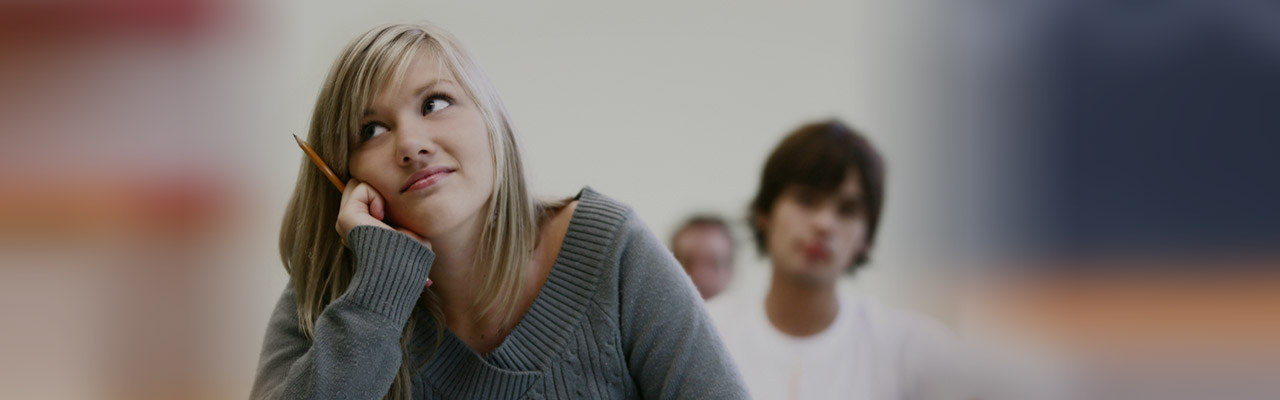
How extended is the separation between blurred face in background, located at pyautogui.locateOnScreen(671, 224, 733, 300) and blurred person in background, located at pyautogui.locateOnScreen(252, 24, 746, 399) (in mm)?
907

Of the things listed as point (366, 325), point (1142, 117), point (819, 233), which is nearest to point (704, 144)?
point (819, 233)

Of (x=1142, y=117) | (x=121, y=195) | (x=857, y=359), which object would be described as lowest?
(x=857, y=359)

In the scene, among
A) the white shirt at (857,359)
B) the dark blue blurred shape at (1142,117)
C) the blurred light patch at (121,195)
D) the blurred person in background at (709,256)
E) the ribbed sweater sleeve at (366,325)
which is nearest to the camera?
the ribbed sweater sleeve at (366,325)

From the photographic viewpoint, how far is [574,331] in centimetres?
109

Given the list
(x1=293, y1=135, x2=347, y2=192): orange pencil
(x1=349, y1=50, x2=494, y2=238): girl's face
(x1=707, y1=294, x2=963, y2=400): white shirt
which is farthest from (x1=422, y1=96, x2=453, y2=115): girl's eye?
→ (x1=707, y1=294, x2=963, y2=400): white shirt

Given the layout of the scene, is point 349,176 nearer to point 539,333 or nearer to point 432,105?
point 432,105

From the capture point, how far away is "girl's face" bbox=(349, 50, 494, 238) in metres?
1.02

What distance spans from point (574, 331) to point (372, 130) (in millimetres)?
284

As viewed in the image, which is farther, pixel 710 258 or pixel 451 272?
pixel 710 258

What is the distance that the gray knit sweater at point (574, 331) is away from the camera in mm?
1026

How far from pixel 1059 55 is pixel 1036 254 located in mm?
601

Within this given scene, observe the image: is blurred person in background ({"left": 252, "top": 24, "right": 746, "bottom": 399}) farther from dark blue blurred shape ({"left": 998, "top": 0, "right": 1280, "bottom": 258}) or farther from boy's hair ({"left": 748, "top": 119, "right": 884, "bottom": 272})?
dark blue blurred shape ({"left": 998, "top": 0, "right": 1280, "bottom": 258})

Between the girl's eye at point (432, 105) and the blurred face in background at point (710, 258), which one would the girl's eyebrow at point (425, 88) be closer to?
the girl's eye at point (432, 105)

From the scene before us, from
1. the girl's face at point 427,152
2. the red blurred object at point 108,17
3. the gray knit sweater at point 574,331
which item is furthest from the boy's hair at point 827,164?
the red blurred object at point 108,17
